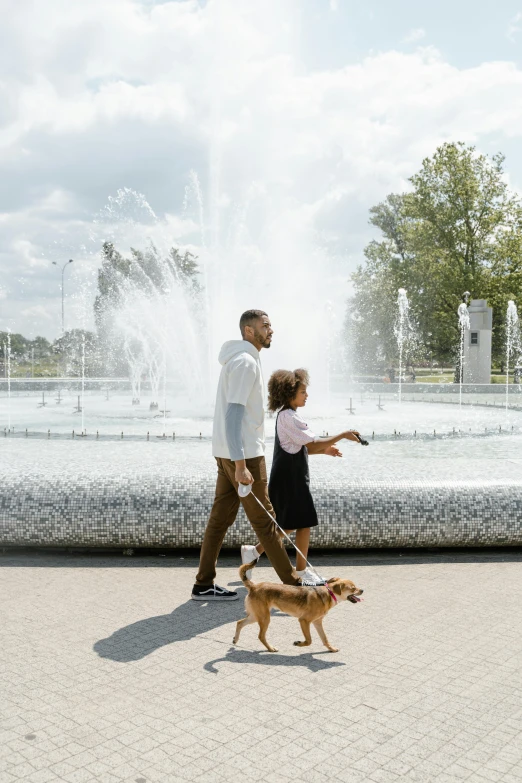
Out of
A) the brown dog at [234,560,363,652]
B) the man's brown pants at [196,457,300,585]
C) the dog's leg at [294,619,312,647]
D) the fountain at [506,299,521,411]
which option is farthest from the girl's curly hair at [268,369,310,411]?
the fountain at [506,299,521,411]

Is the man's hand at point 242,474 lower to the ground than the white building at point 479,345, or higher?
lower

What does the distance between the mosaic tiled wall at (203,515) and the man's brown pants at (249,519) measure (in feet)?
3.20

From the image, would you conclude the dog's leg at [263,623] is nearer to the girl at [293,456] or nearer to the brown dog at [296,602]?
the brown dog at [296,602]

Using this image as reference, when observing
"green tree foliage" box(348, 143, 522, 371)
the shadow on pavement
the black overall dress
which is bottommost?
the shadow on pavement

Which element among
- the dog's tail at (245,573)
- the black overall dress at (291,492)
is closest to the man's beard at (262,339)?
the black overall dress at (291,492)

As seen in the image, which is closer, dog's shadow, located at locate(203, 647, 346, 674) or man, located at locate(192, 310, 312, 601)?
dog's shadow, located at locate(203, 647, 346, 674)

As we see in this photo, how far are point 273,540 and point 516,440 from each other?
30.9 ft

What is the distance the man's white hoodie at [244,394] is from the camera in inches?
159

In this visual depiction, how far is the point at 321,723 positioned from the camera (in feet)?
9.46

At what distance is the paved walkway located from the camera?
2594mm

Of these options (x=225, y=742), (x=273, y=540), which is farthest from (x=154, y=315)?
(x=225, y=742)

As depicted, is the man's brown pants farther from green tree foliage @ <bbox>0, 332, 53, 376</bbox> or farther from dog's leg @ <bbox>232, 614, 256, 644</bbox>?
green tree foliage @ <bbox>0, 332, 53, 376</bbox>

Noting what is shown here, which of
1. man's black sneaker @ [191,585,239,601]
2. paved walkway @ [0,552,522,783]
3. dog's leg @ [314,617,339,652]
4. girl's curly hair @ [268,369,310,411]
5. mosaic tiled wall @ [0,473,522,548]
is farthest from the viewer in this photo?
mosaic tiled wall @ [0,473,522,548]

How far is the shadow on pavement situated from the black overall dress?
0.59 metres
